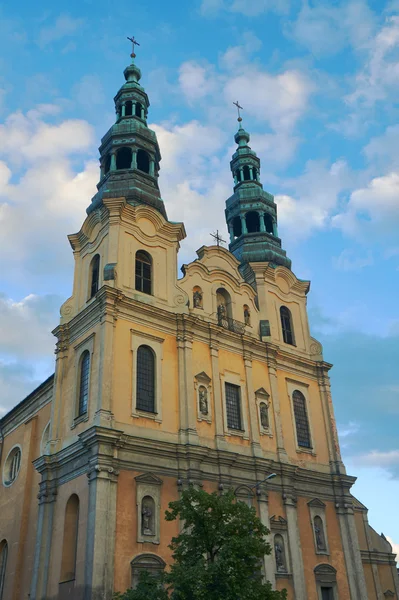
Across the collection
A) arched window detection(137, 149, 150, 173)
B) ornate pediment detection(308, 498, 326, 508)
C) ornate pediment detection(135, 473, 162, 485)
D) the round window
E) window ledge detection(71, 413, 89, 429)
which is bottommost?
ornate pediment detection(135, 473, 162, 485)

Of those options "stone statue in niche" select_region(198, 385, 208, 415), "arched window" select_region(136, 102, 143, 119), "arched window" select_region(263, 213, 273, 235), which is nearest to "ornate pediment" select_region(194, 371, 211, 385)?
"stone statue in niche" select_region(198, 385, 208, 415)

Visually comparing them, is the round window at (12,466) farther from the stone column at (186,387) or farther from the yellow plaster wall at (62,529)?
the stone column at (186,387)

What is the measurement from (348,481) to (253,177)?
20149 mm

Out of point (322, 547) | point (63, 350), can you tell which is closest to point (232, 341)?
point (63, 350)

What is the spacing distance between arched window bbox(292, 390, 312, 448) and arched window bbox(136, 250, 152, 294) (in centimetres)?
944

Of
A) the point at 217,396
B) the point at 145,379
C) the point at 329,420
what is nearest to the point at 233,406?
A: the point at 217,396

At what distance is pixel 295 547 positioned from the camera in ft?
87.6

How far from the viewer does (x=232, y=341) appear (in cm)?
2992

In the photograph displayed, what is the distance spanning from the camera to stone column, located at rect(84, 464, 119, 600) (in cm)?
2022

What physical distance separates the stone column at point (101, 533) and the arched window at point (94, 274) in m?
8.86

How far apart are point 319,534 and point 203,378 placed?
29.1ft

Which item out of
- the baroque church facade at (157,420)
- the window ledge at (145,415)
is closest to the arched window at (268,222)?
the baroque church facade at (157,420)

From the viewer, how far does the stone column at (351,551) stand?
91.1ft

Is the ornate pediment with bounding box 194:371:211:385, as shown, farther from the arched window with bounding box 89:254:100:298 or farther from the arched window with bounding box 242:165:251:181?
the arched window with bounding box 242:165:251:181
